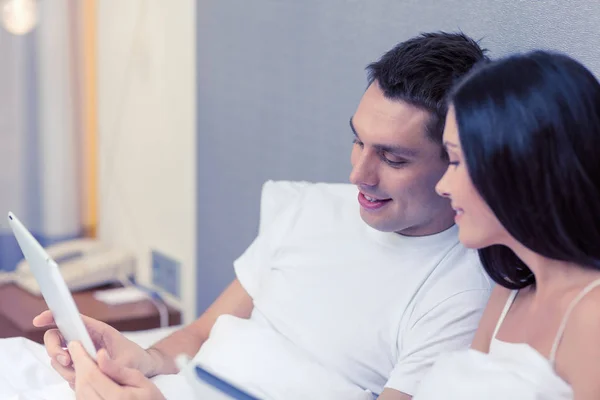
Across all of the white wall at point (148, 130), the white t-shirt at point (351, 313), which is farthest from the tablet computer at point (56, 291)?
the white wall at point (148, 130)

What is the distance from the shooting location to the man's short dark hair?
1247mm

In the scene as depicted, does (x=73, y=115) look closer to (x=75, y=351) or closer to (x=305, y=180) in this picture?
(x=305, y=180)

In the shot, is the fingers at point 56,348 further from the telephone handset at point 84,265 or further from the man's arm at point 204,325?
the telephone handset at point 84,265

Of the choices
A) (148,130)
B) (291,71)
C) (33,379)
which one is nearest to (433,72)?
(291,71)

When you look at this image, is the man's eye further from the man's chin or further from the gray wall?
the gray wall

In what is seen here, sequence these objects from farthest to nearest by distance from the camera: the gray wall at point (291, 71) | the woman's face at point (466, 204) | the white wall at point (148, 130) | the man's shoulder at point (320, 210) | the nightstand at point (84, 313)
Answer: the white wall at point (148, 130) < the nightstand at point (84, 313) < the man's shoulder at point (320, 210) < the gray wall at point (291, 71) < the woman's face at point (466, 204)

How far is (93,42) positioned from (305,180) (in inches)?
48.7

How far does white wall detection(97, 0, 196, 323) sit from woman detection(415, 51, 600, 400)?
1.36m

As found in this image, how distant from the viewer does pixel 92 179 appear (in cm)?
279

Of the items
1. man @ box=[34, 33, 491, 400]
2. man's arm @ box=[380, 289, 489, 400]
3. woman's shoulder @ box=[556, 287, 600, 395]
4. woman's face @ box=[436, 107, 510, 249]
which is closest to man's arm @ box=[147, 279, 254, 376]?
man @ box=[34, 33, 491, 400]

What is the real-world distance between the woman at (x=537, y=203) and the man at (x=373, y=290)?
0.22 metres

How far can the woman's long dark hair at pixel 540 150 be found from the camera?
92 cm

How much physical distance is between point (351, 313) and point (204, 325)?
0.38 m

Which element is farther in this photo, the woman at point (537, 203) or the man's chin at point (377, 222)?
the man's chin at point (377, 222)
